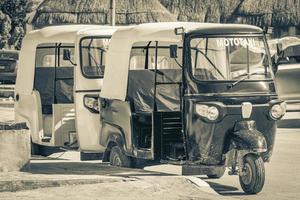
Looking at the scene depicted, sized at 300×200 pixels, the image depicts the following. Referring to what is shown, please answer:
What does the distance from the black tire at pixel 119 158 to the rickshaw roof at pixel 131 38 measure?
736 mm

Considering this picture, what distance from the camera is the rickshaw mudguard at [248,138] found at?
1302 cm

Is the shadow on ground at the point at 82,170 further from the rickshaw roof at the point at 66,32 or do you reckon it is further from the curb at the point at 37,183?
the rickshaw roof at the point at 66,32

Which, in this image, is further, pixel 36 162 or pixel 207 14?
pixel 207 14

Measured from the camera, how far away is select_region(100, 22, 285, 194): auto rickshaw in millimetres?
13414

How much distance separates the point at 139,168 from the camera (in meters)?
15.4

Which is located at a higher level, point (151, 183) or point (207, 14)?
point (207, 14)

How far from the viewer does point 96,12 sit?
54.3 m

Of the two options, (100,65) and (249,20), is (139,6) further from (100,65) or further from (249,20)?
(100,65)

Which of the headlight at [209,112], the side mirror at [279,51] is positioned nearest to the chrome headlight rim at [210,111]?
the headlight at [209,112]

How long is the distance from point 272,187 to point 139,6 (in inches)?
1586

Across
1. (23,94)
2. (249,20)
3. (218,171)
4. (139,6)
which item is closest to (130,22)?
(139,6)

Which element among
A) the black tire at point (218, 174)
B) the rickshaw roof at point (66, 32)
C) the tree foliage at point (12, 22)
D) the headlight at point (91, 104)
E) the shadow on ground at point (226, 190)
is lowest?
the shadow on ground at point (226, 190)

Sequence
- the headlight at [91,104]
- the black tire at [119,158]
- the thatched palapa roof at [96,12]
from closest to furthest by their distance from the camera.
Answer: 1. the black tire at [119,158]
2. the headlight at [91,104]
3. the thatched palapa roof at [96,12]

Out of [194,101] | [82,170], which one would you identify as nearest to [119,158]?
[82,170]
